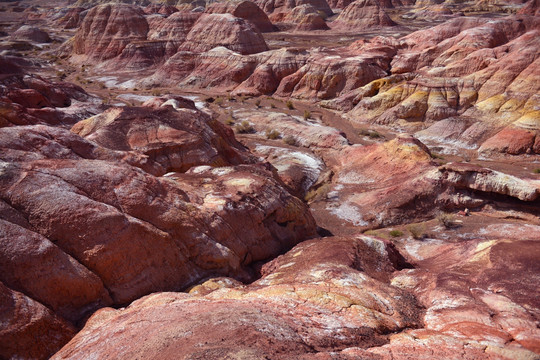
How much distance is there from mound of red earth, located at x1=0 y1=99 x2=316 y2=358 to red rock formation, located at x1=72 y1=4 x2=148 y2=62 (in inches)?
1860

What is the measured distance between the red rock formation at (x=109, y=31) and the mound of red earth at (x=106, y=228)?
4724 centimetres

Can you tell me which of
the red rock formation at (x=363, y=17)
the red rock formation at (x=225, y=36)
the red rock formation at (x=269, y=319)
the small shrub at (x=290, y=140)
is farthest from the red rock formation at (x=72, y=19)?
the red rock formation at (x=269, y=319)

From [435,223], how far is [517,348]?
10992mm

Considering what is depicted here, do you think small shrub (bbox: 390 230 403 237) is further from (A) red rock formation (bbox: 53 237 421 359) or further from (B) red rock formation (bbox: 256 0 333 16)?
(B) red rock formation (bbox: 256 0 333 16)

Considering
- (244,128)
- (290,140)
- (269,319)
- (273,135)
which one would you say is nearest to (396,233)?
(269,319)

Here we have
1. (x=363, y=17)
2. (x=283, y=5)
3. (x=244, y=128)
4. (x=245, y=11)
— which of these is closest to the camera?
(x=244, y=128)

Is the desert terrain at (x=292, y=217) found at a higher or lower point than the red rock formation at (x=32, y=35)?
lower

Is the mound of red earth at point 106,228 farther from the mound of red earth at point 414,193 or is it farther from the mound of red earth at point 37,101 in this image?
the mound of red earth at point 37,101

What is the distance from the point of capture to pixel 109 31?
5759 centimetres

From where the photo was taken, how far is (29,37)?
74688mm

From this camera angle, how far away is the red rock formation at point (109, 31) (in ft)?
186

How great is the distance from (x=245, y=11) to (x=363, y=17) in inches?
904

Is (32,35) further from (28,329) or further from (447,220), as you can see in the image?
(28,329)

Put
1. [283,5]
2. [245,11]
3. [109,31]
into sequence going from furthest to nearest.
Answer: [283,5] → [245,11] → [109,31]
